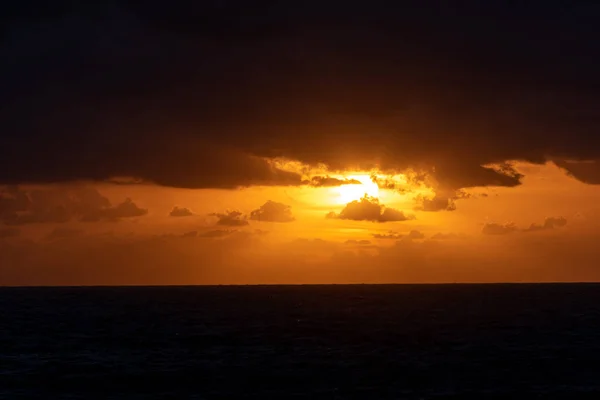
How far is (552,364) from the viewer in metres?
75.9

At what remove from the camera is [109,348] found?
292 ft

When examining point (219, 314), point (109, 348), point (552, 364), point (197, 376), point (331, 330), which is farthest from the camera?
point (219, 314)

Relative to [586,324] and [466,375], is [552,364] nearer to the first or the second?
[466,375]

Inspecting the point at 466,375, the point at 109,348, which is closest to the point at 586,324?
the point at 466,375

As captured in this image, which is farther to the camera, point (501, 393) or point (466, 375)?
point (466, 375)

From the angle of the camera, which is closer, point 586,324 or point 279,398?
point 279,398

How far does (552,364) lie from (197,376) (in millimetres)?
34300

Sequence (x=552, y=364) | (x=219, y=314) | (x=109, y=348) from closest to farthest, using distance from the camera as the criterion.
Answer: (x=552, y=364), (x=109, y=348), (x=219, y=314)

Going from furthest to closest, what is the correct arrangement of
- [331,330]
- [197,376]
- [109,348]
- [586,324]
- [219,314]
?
[219,314], [586,324], [331,330], [109,348], [197,376]

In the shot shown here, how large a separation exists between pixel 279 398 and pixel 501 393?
17.5 metres

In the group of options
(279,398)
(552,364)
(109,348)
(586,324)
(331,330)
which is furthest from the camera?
(586,324)

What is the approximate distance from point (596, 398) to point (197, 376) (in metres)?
32.7

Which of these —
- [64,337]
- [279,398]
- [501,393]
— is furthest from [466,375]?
[64,337]

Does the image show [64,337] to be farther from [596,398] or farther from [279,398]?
[596,398]
